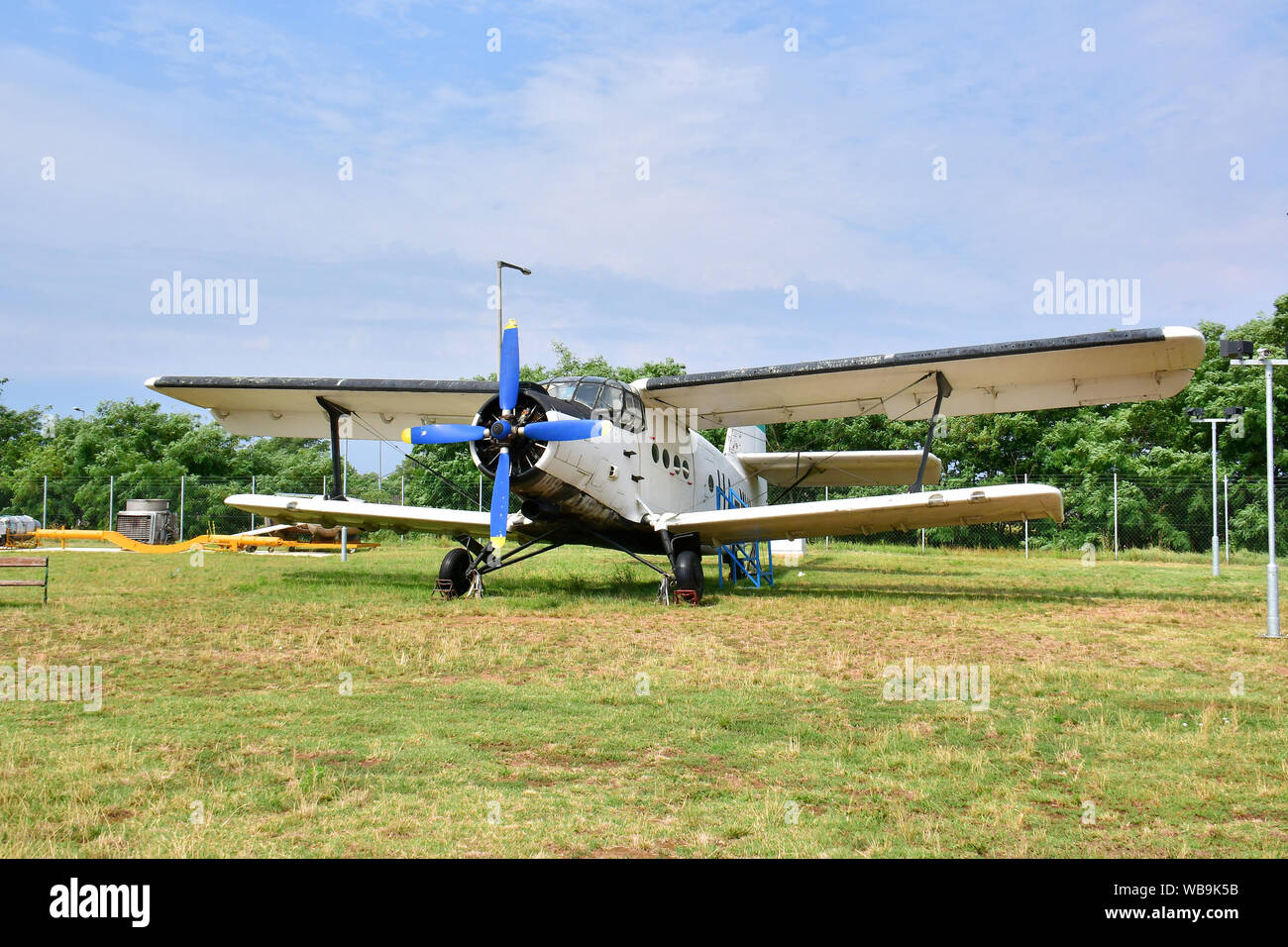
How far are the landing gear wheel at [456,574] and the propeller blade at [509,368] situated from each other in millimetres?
3222

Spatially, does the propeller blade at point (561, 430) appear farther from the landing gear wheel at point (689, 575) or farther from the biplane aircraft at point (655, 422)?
the landing gear wheel at point (689, 575)

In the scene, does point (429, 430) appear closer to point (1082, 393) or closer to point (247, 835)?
point (247, 835)

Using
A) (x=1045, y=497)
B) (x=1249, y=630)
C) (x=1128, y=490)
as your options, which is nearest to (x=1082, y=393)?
(x=1045, y=497)

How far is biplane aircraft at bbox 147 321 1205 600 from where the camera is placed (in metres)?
12.0

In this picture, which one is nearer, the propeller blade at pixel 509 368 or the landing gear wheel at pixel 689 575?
the propeller blade at pixel 509 368

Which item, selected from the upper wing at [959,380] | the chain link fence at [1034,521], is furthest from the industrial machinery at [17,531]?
the upper wing at [959,380]

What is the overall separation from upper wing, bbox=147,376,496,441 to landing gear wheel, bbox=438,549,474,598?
2766 mm

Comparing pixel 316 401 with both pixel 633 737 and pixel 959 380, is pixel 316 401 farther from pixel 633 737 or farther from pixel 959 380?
pixel 633 737

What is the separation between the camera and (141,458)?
44.2 m

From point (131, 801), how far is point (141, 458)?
46694 mm

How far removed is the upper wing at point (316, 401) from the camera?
48.3 ft

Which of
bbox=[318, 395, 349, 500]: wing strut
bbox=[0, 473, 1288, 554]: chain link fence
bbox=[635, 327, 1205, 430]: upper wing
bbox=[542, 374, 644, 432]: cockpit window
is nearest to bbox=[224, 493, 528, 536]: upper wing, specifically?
bbox=[318, 395, 349, 500]: wing strut

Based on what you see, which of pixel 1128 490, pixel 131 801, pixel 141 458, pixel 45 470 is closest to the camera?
pixel 131 801

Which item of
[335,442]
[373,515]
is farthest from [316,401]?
[373,515]
